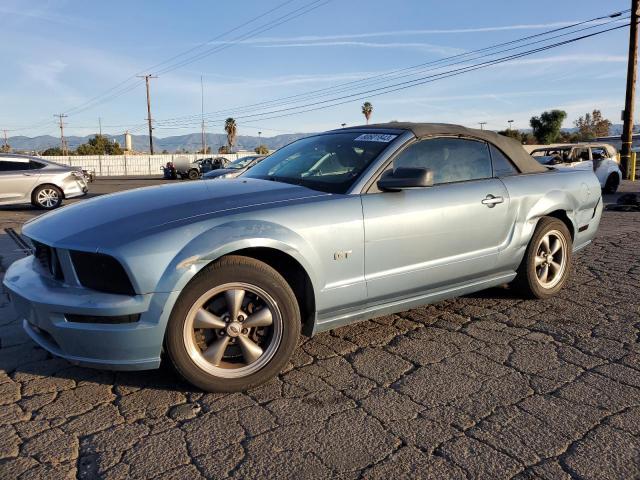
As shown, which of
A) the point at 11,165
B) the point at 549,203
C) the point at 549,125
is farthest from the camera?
the point at 549,125

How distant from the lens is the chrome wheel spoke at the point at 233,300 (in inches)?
112

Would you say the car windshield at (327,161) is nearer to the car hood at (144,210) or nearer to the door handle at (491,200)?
the car hood at (144,210)

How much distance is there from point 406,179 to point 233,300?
1306mm

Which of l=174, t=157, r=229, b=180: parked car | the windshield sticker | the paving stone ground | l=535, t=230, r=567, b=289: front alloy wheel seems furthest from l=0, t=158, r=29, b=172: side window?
l=174, t=157, r=229, b=180: parked car

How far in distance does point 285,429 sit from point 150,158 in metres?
54.6

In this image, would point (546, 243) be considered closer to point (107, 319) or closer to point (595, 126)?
point (107, 319)

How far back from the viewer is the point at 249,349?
2918 millimetres

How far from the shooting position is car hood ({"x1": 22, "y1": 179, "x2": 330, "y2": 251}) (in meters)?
2.75

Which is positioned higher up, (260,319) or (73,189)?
(73,189)

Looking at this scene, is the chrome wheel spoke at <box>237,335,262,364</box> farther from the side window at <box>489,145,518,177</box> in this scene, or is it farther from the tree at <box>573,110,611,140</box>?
the tree at <box>573,110,611,140</box>

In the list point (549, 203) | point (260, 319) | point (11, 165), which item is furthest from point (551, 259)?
point (11, 165)

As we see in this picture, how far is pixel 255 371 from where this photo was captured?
9.61ft

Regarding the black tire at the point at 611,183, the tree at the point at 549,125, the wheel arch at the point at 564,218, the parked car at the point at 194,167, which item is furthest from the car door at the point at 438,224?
the tree at the point at 549,125

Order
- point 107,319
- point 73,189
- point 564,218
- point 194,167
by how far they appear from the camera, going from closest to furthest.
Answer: point 107,319 → point 564,218 → point 73,189 → point 194,167
